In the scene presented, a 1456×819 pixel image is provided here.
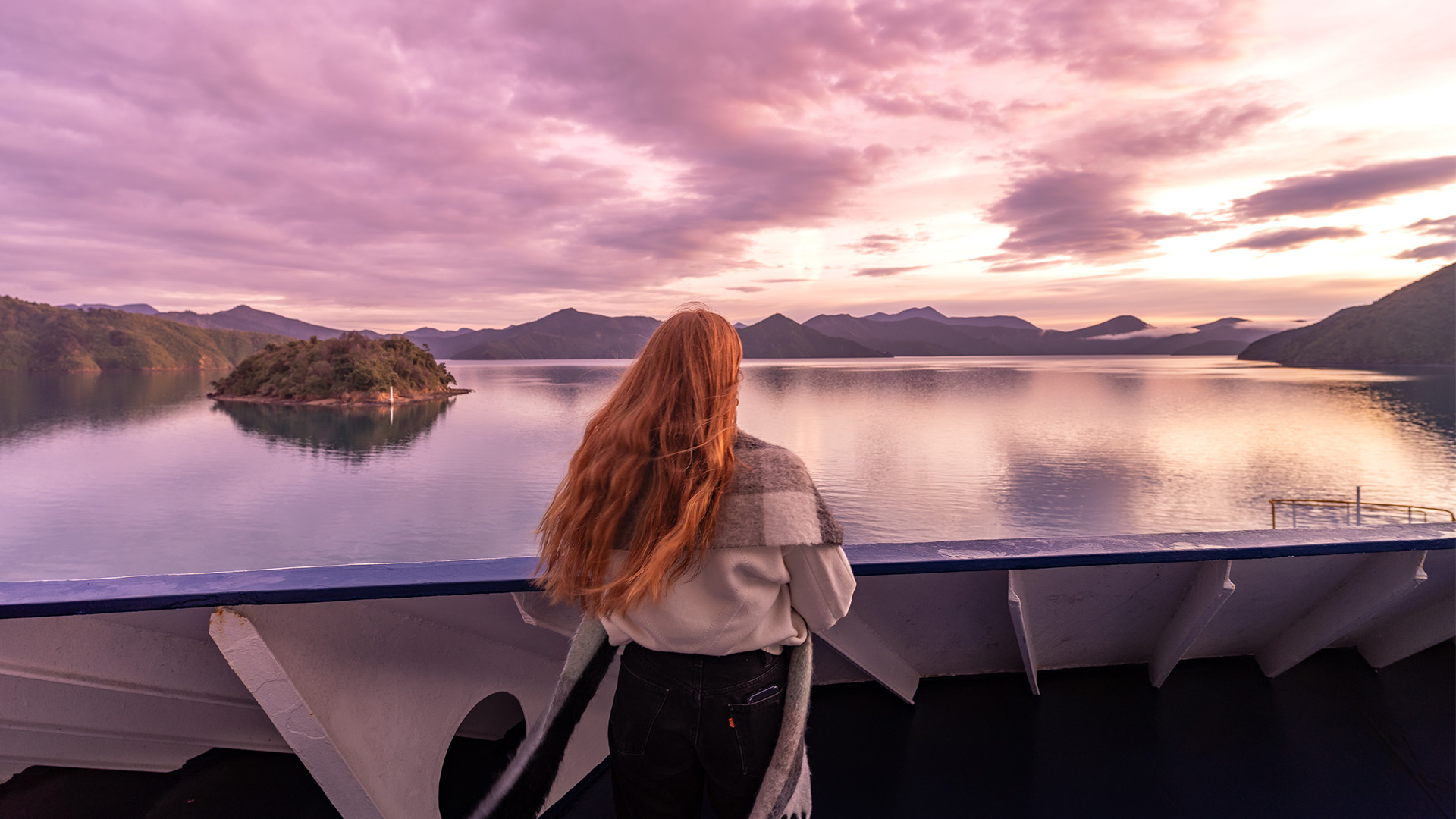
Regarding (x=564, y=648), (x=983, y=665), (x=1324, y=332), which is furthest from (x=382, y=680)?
(x=1324, y=332)

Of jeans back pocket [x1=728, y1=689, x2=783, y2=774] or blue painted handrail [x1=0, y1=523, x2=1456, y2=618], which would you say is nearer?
jeans back pocket [x1=728, y1=689, x2=783, y2=774]

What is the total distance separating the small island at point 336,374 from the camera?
275 feet

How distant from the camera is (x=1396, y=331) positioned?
127 metres

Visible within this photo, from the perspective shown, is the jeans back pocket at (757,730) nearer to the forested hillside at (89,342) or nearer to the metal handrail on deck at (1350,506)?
the metal handrail on deck at (1350,506)

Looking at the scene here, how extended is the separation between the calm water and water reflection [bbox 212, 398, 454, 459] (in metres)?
0.39

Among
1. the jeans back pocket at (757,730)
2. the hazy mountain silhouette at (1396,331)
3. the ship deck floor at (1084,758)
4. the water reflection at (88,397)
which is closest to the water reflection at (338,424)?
the water reflection at (88,397)

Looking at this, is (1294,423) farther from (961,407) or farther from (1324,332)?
(1324,332)

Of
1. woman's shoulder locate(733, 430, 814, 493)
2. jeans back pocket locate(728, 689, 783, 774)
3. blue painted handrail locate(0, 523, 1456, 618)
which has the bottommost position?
jeans back pocket locate(728, 689, 783, 774)

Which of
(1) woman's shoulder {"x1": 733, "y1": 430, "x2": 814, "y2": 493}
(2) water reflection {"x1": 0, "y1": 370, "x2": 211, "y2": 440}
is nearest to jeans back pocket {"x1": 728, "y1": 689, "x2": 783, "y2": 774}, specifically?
(1) woman's shoulder {"x1": 733, "y1": 430, "x2": 814, "y2": 493}

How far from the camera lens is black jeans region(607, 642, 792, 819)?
4.63 feet

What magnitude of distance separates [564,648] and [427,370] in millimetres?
105711

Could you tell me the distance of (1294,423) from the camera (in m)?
70.4

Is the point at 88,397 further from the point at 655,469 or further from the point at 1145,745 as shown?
the point at 1145,745

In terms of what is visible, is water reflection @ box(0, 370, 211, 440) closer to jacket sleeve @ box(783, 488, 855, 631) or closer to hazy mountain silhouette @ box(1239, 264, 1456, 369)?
jacket sleeve @ box(783, 488, 855, 631)
